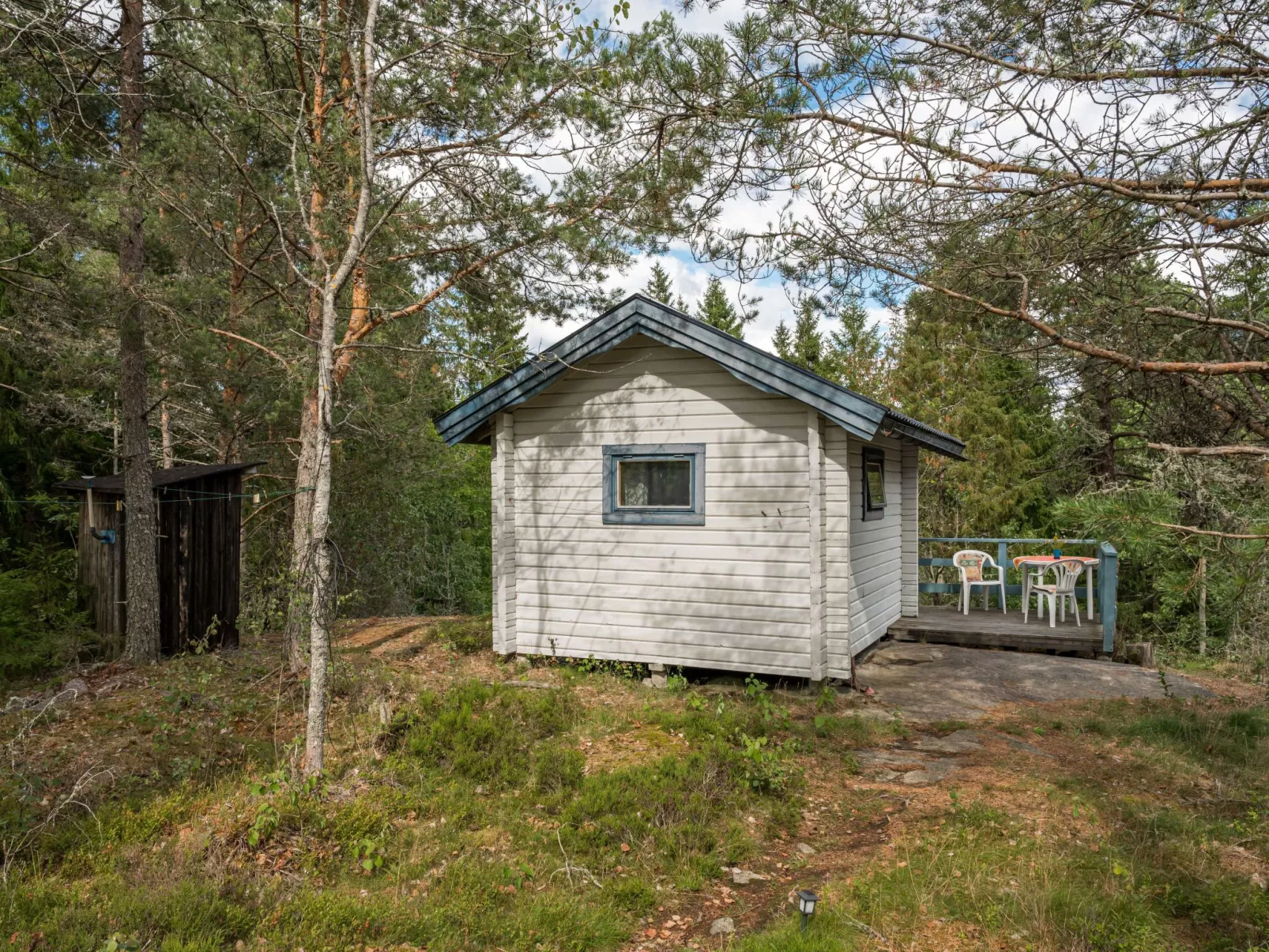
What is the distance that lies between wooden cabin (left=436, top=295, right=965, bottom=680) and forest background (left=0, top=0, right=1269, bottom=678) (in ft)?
3.44

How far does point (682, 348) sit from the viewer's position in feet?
27.9

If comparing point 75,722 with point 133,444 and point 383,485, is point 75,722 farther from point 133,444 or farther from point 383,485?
point 383,485

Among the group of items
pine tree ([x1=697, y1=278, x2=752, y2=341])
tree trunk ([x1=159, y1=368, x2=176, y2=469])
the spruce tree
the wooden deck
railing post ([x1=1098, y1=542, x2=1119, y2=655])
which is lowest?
the wooden deck

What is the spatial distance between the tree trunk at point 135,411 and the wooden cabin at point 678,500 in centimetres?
356

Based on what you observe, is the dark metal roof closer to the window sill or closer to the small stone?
the window sill

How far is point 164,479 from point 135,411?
97 cm

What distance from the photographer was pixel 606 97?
17.9 feet

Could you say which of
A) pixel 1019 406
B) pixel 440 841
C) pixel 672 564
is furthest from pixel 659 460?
pixel 1019 406

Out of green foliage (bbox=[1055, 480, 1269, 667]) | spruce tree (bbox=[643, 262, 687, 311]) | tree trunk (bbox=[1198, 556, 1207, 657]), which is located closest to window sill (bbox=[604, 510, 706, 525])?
green foliage (bbox=[1055, 480, 1269, 667])

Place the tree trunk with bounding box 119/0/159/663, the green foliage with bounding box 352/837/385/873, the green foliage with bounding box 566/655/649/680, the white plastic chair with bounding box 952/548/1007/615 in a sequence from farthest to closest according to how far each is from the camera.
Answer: the white plastic chair with bounding box 952/548/1007/615, the green foliage with bounding box 566/655/649/680, the tree trunk with bounding box 119/0/159/663, the green foliage with bounding box 352/837/385/873

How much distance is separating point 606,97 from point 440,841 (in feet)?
17.7

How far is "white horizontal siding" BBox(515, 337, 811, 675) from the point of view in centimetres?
809

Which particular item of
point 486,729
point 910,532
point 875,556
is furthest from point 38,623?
point 910,532

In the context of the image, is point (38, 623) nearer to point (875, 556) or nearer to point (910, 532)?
point (875, 556)
